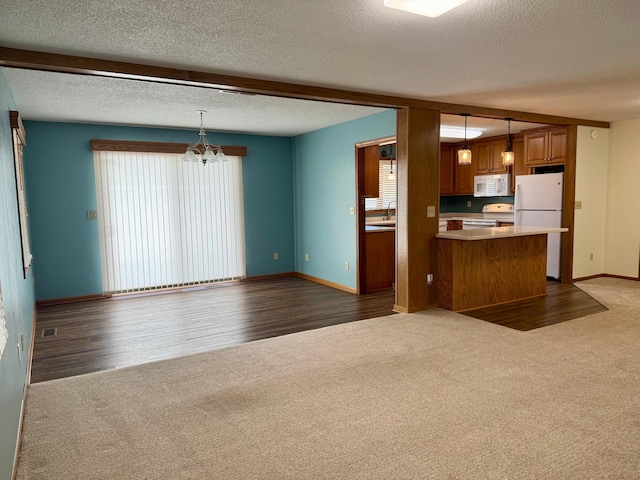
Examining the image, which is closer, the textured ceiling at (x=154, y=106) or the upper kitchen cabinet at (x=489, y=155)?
the textured ceiling at (x=154, y=106)

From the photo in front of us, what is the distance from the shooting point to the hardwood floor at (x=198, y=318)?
3.85 meters

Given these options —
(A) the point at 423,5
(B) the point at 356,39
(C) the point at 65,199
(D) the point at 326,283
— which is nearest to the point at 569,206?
(D) the point at 326,283

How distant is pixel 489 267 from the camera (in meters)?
5.20

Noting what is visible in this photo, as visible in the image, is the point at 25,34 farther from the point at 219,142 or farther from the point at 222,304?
the point at 219,142

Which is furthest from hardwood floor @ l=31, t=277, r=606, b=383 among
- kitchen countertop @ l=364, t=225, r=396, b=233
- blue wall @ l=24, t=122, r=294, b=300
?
kitchen countertop @ l=364, t=225, r=396, b=233

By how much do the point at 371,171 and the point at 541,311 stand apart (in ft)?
9.01

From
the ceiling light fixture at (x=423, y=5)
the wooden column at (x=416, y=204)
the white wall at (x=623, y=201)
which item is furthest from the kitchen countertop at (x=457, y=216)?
the ceiling light fixture at (x=423, y=5)

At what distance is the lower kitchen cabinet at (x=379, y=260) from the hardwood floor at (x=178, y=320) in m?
0.22

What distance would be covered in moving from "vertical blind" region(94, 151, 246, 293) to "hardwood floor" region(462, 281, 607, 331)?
3908 millimetres

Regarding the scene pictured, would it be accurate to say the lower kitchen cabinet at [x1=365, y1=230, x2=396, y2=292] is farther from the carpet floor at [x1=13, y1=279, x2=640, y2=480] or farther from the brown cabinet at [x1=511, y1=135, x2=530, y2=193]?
the brown cabinet at [x1=511, y1=135, x2=530, y2=193]

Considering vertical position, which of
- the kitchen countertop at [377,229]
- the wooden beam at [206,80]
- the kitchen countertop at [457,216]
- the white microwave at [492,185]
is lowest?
the kitchen countertop at [377,229]

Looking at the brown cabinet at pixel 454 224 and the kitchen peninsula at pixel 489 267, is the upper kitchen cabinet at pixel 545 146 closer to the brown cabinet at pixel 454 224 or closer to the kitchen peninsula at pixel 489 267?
the kitchen peninsula at pixel 489 267

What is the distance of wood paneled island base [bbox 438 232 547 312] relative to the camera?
4941 mm

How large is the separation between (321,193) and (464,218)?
134 inches
